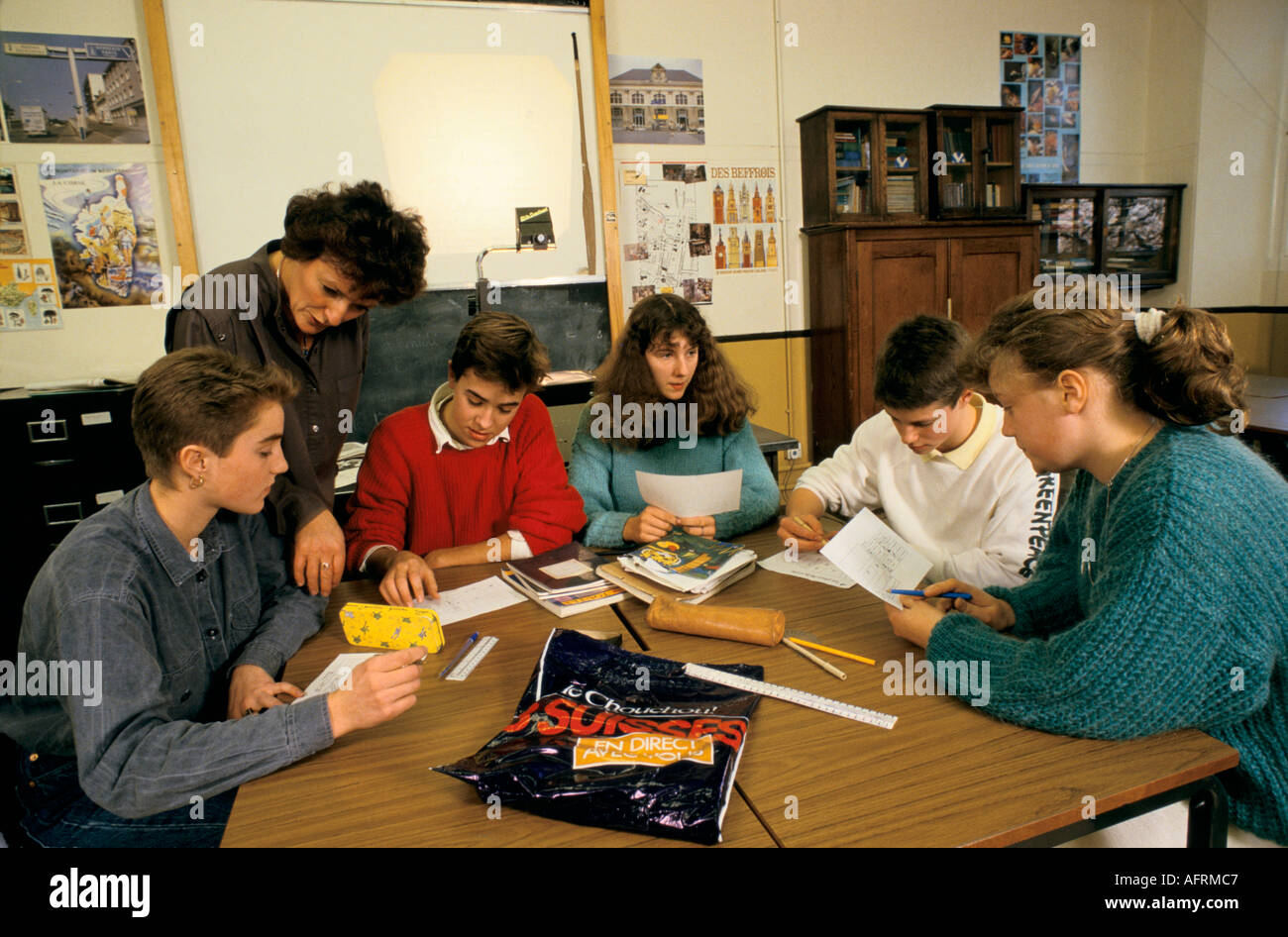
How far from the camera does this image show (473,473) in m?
2.08

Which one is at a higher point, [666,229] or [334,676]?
[666,229]

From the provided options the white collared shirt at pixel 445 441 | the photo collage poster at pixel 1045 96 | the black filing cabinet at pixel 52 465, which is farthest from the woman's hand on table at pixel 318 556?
the photo collage poster at pixel 1045 96

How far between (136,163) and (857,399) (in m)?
3.85

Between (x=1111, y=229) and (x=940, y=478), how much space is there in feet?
15.0

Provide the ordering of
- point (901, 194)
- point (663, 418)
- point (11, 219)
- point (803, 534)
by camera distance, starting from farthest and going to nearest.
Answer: point (901, 194) < point (11, 219) < point (663, 418) < point (803, 534)

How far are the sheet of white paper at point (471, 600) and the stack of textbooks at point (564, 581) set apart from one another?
1.3 inches

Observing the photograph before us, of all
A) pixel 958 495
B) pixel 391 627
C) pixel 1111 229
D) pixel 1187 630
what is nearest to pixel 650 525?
pixel 391 627

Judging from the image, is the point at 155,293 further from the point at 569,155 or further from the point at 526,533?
the point at 526,533

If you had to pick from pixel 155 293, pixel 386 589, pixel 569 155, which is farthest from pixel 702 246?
pixel 386 589

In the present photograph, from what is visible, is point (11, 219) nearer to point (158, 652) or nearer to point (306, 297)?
point (306, 297)

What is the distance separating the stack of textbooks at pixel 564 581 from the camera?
1.59 m

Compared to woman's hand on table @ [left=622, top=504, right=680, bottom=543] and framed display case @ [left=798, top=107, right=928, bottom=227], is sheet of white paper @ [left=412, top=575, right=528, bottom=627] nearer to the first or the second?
woman's hand on table @ [left=622, top=504, right=680, bottom=543]

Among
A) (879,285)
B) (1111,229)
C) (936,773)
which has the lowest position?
(936,773)
